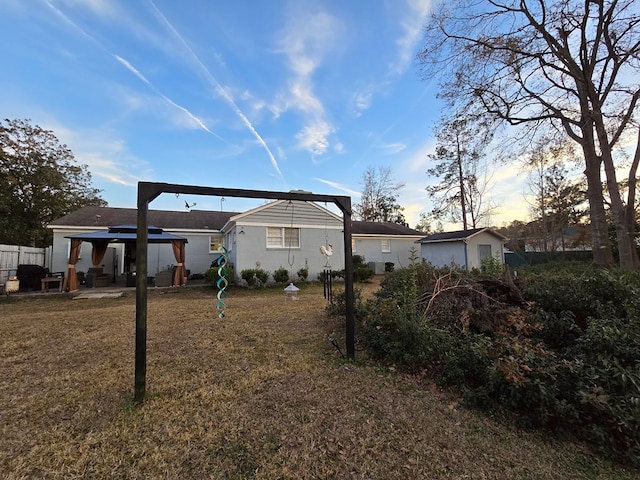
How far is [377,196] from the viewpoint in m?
32.2

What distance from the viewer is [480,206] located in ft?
80.0

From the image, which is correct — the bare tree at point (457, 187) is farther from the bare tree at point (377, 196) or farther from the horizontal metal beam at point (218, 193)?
the horizontal metal beam at point (218, 193)

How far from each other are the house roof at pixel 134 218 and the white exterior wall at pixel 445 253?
13515 millimetres

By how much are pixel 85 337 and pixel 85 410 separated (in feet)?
10.5

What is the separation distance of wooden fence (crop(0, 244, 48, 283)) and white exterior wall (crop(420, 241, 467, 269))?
19105mm

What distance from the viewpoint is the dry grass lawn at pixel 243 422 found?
2.04m

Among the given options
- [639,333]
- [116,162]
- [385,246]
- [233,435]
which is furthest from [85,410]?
[385,246]

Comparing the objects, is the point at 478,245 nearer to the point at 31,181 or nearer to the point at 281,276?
the point at 281,276

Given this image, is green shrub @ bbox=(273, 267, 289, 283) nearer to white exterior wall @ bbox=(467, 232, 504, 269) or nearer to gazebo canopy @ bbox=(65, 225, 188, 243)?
gazebo canopy @ bbox=(65, 225, 188, 243)

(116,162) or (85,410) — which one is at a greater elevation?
(116,162)

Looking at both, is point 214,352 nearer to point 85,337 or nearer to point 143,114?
point 85,337

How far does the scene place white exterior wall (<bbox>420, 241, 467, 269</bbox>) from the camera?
1744cm

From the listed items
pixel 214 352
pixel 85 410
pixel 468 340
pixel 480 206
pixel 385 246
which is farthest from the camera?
pixel 480 206

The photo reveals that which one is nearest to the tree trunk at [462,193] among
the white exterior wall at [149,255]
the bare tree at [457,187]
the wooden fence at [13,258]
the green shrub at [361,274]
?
the bare tree at [457,187]
